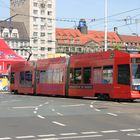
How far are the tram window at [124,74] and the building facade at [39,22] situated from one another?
125326 millimetres

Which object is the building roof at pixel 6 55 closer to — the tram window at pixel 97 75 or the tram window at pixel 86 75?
the tram window at pixel 86 75

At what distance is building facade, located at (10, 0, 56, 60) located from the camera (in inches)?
6181

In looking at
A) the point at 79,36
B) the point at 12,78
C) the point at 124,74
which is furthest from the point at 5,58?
the point at 79,36

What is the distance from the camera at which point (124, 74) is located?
101ft

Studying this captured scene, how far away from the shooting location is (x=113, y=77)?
31.4 metres

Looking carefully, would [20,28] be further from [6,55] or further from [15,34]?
[6,55]

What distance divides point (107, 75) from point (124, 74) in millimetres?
1866

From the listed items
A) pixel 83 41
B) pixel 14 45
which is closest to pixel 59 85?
pixel 14 45

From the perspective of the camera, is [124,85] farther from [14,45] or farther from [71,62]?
[14,45]

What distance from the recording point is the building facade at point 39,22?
157 meters

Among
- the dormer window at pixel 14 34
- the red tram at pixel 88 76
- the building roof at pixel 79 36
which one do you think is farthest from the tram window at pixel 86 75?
the building roof at pixel 79 36

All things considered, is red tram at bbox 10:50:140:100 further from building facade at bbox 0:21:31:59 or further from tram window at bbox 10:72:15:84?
building facade at bbox 0:21:31:59

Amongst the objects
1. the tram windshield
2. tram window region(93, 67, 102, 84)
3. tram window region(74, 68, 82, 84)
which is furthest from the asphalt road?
tram window region(74, 68, 82, 84)

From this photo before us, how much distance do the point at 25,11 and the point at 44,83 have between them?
117 metres
